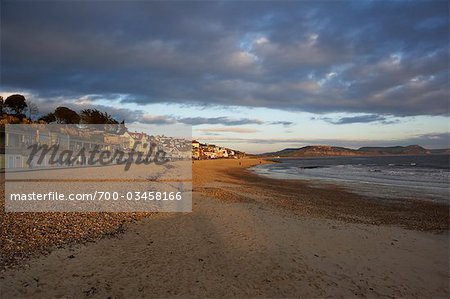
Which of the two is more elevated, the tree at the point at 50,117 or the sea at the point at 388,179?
the tree at the point at 50,117

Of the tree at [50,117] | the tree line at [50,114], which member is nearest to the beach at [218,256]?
the tree line at [50,114]

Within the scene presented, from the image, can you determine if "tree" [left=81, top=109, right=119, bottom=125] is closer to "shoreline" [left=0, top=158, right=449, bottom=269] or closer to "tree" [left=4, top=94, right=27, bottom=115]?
"tree" [left=4, top=94, right=27, bottom=115]

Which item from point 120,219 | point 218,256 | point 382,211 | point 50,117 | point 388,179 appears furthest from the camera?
point 50,117

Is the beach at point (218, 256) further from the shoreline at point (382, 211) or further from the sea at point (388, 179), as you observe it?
the sea at point (388, 179)

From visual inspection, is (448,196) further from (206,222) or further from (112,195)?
(112,195)

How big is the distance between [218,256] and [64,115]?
7390 centimetres

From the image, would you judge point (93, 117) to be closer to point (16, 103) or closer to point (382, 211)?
point (16, 103)

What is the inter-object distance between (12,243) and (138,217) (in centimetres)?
420

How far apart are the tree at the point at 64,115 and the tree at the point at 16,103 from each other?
420 inches

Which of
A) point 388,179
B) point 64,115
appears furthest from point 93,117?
point 388,179

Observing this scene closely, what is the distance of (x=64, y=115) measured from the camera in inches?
2768

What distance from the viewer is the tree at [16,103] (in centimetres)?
5672

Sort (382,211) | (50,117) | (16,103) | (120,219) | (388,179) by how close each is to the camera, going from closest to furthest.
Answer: (120,219)
(382,211)
(388,179)
(16,103)
(50,117)

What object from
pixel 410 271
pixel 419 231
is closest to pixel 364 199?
pixel 419 231
